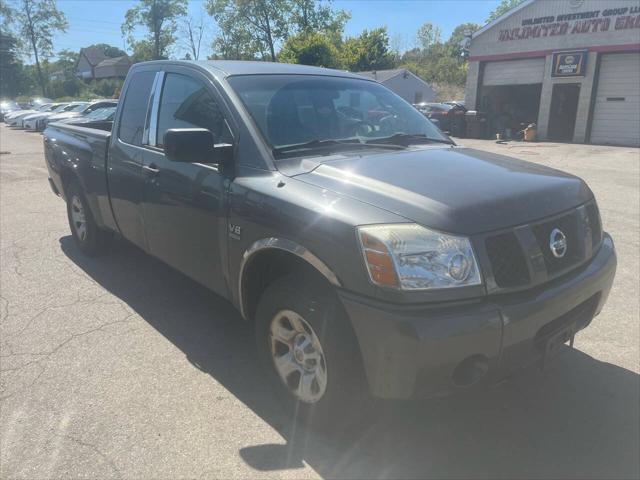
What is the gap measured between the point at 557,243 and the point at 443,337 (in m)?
0.87

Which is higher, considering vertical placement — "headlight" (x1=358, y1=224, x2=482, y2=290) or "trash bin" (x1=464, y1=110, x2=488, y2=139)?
"headlight" (x1=358, y1=224, x2=482, y2=290)

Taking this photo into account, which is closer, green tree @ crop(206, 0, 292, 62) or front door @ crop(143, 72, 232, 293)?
front door @ crop(143, 72, 232, 293)

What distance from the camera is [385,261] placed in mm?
2160

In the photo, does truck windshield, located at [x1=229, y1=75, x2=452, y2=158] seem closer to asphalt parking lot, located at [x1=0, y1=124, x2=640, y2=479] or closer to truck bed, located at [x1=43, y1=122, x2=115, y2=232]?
asphalt parking lot, located at [x1=0, y1=124, x2=640, y2=479]

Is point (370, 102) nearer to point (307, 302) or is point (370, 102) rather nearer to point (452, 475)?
point (307, 302)

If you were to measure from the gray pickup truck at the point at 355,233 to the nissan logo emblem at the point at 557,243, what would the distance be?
0.04 feet

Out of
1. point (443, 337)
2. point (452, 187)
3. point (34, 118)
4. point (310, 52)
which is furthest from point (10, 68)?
point (443, 337)

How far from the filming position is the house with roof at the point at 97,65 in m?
83.7

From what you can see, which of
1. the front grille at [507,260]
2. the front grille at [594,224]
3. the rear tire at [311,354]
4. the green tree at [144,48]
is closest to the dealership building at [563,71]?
the front grille at [594,224]

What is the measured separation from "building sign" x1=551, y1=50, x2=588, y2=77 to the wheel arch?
24.0 m

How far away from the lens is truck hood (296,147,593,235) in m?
2.28

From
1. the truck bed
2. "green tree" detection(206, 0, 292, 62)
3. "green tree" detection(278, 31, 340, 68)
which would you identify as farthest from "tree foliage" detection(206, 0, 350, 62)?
the truck bed

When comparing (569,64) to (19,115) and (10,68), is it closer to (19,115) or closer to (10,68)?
(19,115)

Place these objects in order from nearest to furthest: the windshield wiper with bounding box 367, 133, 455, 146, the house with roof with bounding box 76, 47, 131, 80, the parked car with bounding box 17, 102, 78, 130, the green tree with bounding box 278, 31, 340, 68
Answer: the windshield wiper with bounding box 367, 133, 455, 146, the parked car with bounding box 17, 102, 78, 130, the green tree with bounding box 278, 31, 340, 68, the house with roof with bounding box 76, 47, 131, 80
